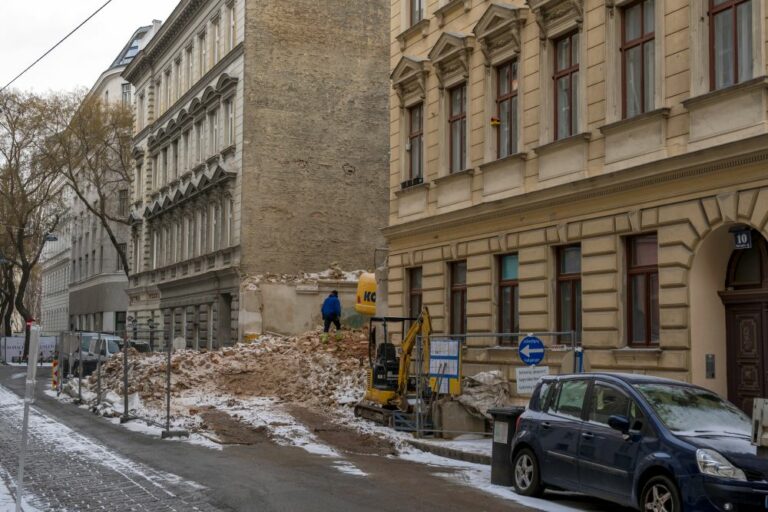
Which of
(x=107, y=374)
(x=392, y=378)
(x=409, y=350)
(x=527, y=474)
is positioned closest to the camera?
(x=527, y=474)

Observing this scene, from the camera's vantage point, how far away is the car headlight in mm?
9781

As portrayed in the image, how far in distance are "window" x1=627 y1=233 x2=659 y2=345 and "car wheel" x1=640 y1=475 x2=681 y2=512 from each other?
7543 mm

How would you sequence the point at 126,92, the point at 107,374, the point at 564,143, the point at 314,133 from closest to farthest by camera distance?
the point at 564,143, the point at 107,374, the point at 314,133, the point at 126,92

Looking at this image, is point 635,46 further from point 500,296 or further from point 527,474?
point 527,474

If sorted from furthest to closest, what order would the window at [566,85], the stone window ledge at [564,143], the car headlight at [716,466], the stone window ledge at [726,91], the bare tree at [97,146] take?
the bare tree at [97,146] → the window at [566,85] → the stone window ledge at [564,143] → the stone window ledge at [726,91] → the car headlight at [716,466]

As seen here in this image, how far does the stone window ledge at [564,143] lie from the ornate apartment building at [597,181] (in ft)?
0.11

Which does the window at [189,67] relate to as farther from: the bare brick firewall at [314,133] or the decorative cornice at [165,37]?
the bare brick firewall at [314,133]

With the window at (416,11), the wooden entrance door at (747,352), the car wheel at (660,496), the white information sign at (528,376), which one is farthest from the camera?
the window at (416,11)

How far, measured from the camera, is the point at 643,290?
59.4 ft

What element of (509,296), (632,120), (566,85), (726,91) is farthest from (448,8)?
(726,91)

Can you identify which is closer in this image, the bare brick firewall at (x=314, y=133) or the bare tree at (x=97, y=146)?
the bare brick firewall at (x=314, y=133)

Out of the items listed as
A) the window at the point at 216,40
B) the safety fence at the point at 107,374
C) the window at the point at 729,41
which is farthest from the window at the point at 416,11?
the window at the point at 216,40

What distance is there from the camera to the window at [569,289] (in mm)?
19984

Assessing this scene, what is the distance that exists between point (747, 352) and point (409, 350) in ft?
22.6
